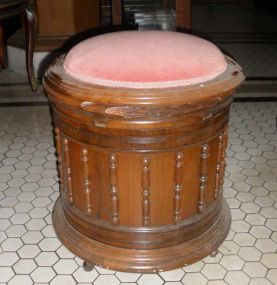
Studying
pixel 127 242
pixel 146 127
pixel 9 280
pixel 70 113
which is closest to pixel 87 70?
pixel 70 113

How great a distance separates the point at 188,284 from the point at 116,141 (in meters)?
0.54

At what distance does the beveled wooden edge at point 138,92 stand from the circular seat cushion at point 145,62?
2 cm

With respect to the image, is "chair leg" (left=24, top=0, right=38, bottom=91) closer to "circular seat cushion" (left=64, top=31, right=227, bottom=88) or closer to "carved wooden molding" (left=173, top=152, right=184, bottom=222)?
"circular seat cushion" (left=64, top=31, right=227, bottom=88)

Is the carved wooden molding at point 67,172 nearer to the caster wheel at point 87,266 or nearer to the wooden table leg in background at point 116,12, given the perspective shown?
the caster wheel at point 87,266

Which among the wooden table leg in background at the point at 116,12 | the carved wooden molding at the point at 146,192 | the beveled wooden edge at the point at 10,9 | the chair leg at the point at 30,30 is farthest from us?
the wooden table leg in background at the point at 116,12

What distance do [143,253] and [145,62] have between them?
62 centimetres

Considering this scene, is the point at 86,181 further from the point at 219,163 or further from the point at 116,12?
the point at 116,12

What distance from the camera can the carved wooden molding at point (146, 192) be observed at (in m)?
1.50

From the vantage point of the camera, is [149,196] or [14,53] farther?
[14,53]

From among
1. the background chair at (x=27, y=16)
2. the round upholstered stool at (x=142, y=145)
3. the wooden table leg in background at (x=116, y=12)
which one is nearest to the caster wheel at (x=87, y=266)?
the round upholstered stool at (x=142, y=145)

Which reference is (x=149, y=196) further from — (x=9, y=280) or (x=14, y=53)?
(x=14, y=53)

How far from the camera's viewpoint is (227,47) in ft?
15.3

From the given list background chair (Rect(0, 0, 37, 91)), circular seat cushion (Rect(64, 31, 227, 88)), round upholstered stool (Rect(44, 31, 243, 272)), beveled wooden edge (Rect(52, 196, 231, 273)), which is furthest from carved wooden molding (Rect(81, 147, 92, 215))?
background chair (Rect(0, 0, 37, 91))

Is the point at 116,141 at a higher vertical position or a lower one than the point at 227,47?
higher
